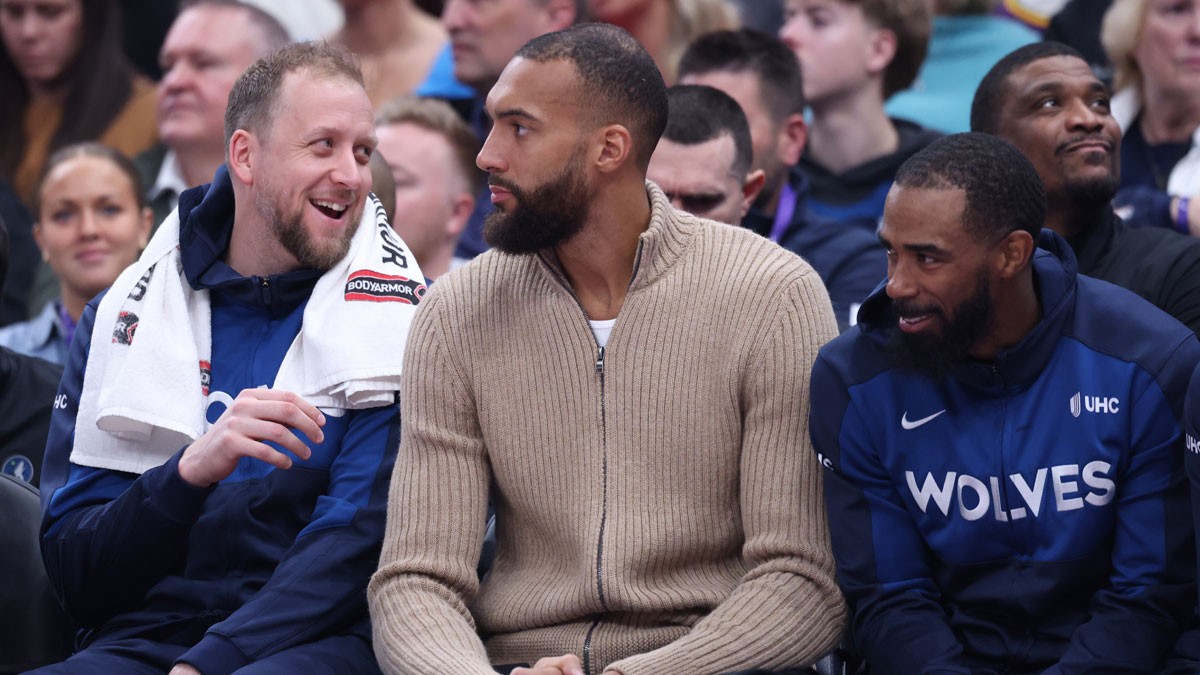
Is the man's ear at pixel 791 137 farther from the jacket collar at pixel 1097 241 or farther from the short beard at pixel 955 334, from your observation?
the short beard at pixel 955 334

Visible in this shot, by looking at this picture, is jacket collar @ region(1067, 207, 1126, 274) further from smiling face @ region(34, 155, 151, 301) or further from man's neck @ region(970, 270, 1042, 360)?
smiling face @ region(34, 155, 151, 301)

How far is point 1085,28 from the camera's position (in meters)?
5.95

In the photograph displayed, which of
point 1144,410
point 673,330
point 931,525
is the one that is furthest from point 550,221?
point 1144,410

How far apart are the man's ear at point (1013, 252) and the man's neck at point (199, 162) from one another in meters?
3.66

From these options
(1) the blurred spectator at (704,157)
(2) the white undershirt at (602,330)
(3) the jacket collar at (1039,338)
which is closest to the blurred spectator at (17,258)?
(1) the blurred spectator at (704,157)

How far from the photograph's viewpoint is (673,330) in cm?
325

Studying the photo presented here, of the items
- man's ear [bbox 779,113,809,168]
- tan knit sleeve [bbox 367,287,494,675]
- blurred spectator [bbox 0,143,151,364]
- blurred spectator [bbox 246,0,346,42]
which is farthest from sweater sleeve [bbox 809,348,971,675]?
blurred spectator [bbox 246,0,346,42]

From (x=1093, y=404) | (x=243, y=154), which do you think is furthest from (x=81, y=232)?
(x=1093, y=404)

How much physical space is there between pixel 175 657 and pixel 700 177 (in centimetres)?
188

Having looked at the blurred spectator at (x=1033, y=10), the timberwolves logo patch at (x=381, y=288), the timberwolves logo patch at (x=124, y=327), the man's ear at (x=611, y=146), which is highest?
the man's ear at (x=611, y=146)

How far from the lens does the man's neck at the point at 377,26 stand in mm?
6602

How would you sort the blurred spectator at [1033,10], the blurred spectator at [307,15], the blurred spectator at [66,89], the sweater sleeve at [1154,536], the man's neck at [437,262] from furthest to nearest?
the blurred spectator at [307,15] → the blurred spectator at [1033,10] → the blurred spectator at [66,89] → the man's neck at [437,262] → the sweater sleeve at [1154,536]

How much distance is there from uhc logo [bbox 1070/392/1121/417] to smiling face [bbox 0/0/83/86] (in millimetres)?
4777

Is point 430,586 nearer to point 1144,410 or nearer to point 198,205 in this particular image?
point 198,205
